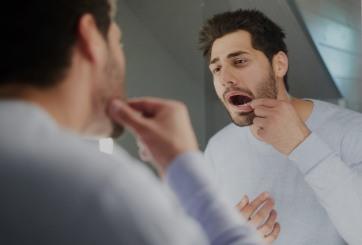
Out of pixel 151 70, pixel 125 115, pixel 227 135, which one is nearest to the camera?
pixel 125 115

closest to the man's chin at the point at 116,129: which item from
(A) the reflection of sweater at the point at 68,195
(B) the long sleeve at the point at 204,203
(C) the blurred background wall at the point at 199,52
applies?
(B) the long sleeve at the point at 204,203

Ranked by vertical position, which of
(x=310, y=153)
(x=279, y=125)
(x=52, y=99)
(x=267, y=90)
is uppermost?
(x=52, y=99)

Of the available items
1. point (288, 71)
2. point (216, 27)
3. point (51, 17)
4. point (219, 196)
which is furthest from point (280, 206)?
point (51, 17)

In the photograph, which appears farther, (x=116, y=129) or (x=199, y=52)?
(x=199, y=52)

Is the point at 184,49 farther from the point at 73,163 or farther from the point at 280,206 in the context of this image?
the point at 73,163

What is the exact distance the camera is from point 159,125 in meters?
0.71

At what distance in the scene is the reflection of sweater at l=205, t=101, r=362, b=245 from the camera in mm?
1245

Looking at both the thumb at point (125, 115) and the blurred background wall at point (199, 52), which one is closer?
the thumb at point (125, 115)

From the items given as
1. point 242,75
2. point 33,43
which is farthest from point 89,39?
point 242,75

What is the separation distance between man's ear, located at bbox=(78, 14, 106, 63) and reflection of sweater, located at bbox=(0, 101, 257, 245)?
13 cm

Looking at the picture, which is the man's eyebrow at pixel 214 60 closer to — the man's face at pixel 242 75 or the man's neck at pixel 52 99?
the man's face at pixel 242 75

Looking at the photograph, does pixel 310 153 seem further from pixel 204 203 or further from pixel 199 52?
pixel 204 203

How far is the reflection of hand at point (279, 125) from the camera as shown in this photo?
4.28 ft

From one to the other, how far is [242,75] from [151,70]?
0.38 m
